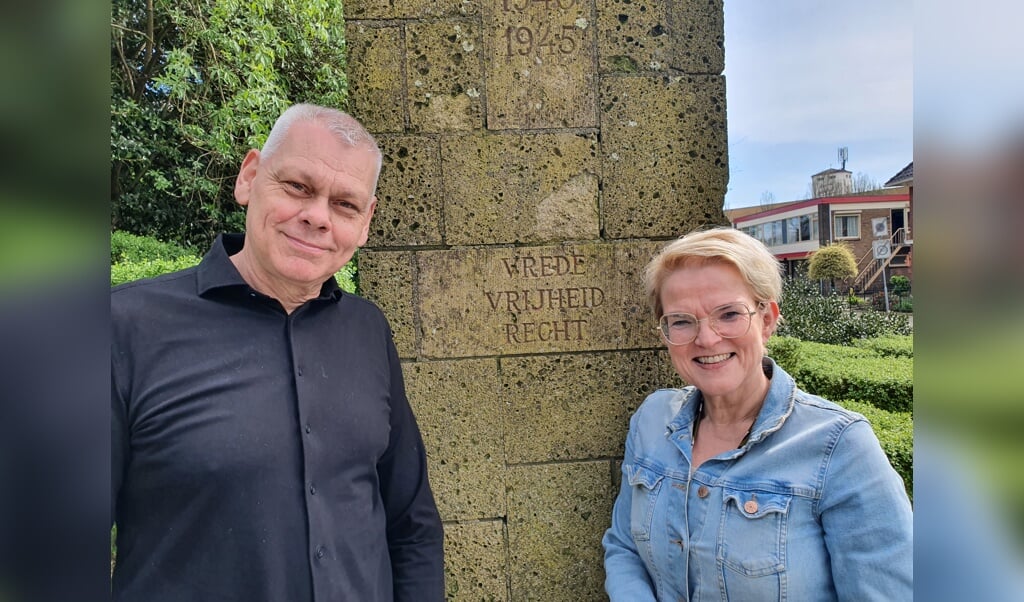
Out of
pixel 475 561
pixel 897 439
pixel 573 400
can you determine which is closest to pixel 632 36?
pixel 573 400

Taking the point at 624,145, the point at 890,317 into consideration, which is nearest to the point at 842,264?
the point at 890,317

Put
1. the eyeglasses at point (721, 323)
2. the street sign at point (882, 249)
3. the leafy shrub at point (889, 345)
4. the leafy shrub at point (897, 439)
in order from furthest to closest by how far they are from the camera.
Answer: the street sign at point (882, 249) → the leafy shrub at point (889, 345) → the leafy shrub at point (897, 439) → the eyeglasses at point (721, 323)

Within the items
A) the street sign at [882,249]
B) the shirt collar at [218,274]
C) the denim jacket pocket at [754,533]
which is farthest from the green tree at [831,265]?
the shirt collar at [218,274]

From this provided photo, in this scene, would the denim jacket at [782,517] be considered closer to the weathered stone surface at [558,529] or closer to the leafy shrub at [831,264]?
the weathered stone surface at [558,529]

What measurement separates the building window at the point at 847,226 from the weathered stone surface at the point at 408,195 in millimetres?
14129

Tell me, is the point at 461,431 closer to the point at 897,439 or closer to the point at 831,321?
the point at 897,439

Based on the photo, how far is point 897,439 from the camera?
13.3 feet

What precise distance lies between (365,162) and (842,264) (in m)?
13.2

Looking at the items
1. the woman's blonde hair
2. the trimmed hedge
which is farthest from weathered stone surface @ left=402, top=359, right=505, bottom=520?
the trimmed hedge

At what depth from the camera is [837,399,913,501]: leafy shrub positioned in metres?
3.91

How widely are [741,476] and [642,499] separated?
0.33 m

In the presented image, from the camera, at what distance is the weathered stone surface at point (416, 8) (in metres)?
2.46
